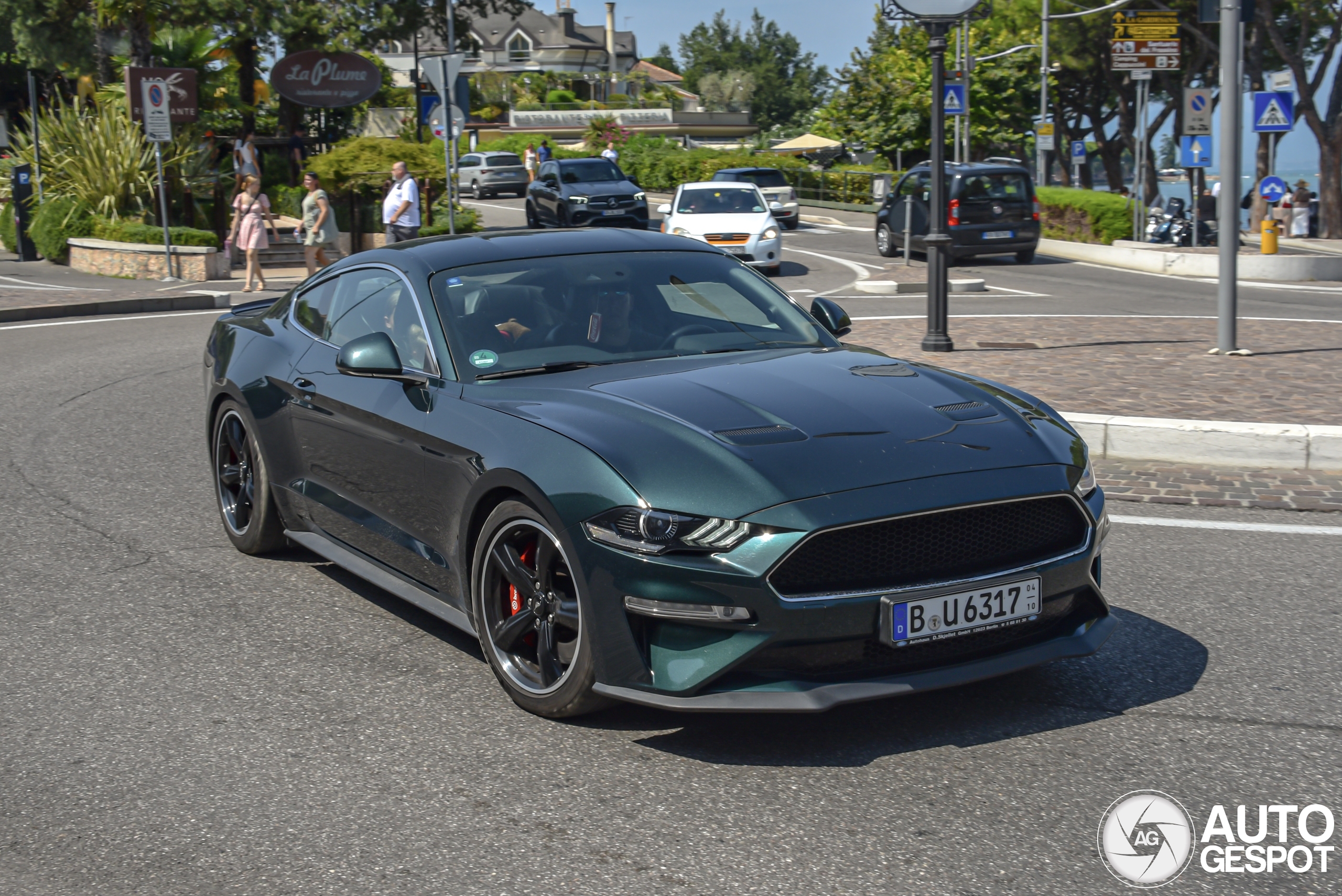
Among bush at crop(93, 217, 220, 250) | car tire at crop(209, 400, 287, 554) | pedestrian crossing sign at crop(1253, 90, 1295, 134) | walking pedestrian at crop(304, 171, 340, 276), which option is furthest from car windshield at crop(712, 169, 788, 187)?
car tire at crop(209, 400, 287, 554)

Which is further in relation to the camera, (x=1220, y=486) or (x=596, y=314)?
(x=1220, y=486)

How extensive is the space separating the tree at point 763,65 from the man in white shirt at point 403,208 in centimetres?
12849

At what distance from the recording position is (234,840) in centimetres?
366

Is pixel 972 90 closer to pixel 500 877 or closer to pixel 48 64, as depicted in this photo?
pixel 48 64

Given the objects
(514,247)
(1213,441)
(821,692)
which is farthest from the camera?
(1213,441)

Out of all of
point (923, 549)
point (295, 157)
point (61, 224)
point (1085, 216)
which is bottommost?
point (923, 549)

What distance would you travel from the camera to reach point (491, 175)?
5397 centimetres

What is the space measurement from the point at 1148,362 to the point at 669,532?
8.83m

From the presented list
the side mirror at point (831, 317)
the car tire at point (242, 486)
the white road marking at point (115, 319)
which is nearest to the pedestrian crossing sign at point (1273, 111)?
the white road marking at point (115, 319)

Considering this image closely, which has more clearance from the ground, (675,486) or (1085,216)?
(1085,216)

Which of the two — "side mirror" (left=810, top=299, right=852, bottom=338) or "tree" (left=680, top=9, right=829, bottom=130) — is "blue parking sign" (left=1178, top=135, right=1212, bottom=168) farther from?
"tree" (left=680, top=9, right=829, bottom=130)

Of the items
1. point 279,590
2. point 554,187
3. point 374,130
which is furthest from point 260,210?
point 374,130

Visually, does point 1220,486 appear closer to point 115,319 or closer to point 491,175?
point 115,319

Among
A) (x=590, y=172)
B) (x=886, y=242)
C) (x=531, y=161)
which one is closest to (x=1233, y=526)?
(x=886, y=242)
